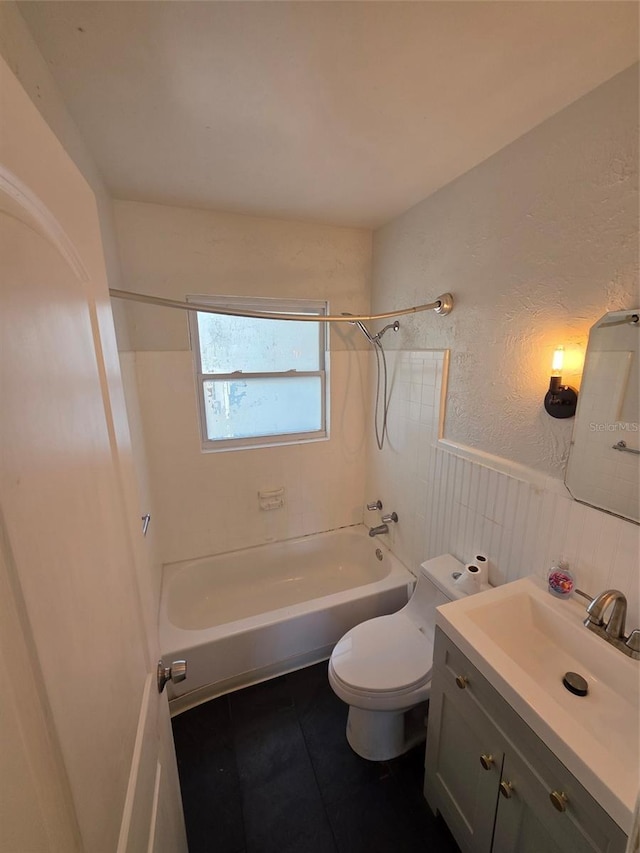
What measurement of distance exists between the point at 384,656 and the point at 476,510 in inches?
29.5

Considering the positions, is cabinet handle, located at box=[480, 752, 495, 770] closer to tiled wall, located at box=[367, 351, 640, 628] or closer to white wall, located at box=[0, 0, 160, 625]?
tiled wall, located at box=[367, 351, 640, 628]

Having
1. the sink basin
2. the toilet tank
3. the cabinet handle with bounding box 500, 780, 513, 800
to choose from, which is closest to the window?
the toilet tank

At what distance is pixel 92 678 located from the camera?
0.49 meters

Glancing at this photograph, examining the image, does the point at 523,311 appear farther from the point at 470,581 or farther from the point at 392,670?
the point at 392,670

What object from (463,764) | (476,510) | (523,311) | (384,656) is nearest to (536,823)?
(463,764)

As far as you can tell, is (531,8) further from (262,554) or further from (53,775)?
(262,554)

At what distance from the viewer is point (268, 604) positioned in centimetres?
230

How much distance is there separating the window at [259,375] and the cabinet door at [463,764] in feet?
5.48

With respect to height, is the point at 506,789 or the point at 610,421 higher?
the point at 610,421

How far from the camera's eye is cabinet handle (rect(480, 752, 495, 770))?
3.17 feet

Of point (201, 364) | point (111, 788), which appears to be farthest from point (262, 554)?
point (111, 788)

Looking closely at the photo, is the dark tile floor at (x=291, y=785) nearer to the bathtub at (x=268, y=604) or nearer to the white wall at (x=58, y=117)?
the bathtub at (x=268, y=604)

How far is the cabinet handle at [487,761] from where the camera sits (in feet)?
3.17

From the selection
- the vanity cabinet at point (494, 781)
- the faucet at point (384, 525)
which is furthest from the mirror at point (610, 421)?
the faucet at point (384, 525)
